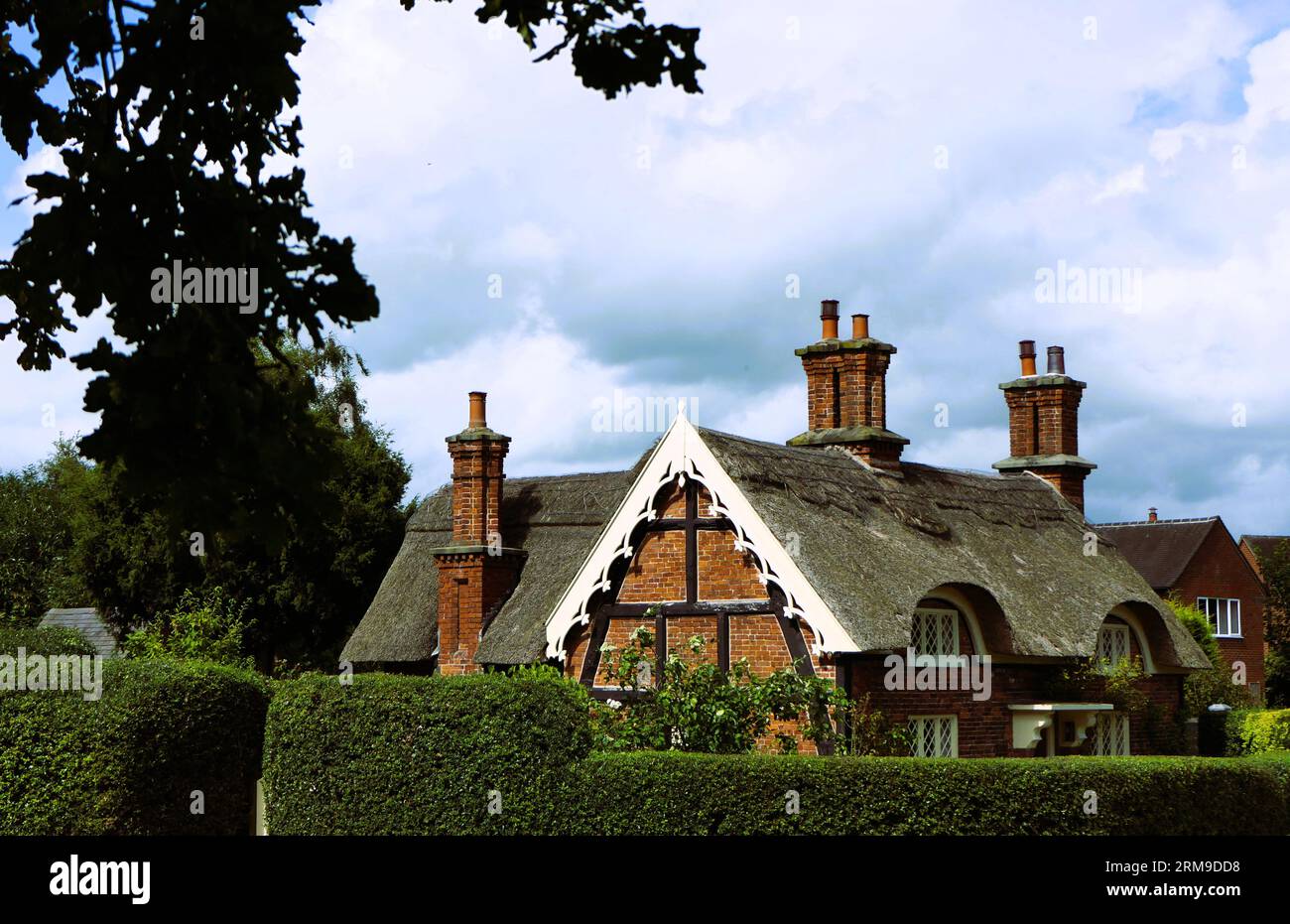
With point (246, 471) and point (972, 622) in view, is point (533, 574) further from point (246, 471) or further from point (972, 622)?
point (246, 471)

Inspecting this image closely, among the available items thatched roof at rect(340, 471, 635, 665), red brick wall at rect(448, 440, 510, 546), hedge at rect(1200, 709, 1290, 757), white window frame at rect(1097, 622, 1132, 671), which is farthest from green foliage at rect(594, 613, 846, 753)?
hedge at rect(1200, 709, 1290, 757)

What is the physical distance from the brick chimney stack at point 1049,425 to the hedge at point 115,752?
700 inches

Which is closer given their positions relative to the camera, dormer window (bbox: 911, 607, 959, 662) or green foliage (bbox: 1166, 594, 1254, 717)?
dormer window (bbox: 911, 607, 959, 662)

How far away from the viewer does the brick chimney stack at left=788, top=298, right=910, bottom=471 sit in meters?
25.2

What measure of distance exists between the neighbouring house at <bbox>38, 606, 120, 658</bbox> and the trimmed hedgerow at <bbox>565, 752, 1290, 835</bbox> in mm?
31518

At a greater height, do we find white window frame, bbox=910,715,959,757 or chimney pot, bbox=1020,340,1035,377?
chimney pot, bbox=1020,340,1035,377

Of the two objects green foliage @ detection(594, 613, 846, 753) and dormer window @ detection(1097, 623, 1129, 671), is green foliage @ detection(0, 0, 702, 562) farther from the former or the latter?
dormer window @ detection(1097, 623, 1129, 671)

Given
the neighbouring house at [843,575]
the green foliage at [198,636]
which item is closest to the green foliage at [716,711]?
the neighbouring house at [843,575]

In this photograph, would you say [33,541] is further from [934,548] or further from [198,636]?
[934,548]
